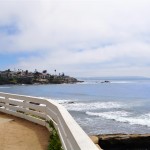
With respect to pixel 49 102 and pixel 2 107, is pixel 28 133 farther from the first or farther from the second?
pixel 2 107

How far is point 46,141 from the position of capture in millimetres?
10180

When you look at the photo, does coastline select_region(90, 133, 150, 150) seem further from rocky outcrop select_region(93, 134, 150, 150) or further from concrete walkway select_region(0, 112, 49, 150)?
concrete walkway select_region(0, 112, 49, 150)

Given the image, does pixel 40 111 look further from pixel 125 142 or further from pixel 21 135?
pixel 125 142

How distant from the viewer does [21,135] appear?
37.0 feet

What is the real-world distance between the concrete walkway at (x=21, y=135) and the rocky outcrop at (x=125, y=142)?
753cm

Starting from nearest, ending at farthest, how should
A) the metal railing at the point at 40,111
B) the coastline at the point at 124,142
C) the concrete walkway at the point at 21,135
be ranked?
the metal railing at the point at 40,111
the concrete walkway at the point at 21,135
the coastline at the point at 124,142

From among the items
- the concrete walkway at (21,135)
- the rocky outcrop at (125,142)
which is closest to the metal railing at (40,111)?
the concrete walkway at (21,135)

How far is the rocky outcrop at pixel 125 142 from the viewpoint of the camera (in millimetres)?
20688

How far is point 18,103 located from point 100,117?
134ft

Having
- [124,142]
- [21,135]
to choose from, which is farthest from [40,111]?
[124,142]

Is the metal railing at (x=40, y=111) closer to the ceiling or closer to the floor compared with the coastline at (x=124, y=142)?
closer to the ceiling

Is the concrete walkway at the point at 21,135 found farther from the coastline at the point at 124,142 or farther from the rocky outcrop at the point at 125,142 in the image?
the rocky outcrop at the point at 125,142

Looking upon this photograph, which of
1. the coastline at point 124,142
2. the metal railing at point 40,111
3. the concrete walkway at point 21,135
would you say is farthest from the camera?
the coastline at point 124,142

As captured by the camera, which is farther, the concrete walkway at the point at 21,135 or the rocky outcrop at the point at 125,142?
the rocky outcrop at the point at 125,142
